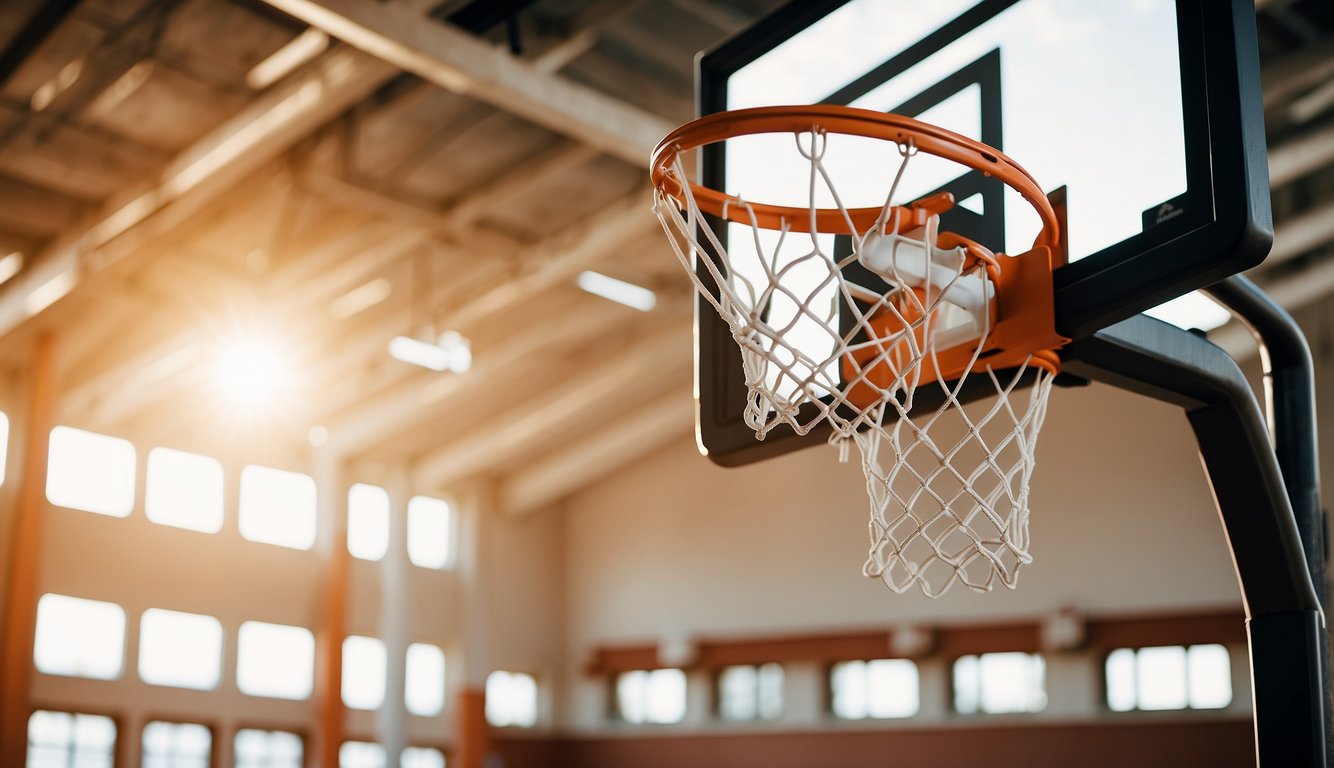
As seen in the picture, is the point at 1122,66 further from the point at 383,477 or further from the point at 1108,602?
the point at 383,477

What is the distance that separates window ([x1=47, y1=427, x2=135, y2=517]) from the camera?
10.5 m

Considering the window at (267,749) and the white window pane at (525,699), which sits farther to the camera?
the white window pane at (525,699)

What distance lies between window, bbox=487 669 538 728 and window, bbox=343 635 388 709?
3.70 feet

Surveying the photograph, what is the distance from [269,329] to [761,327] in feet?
22.0

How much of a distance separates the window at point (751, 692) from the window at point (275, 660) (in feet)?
12.1

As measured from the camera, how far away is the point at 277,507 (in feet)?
38.7

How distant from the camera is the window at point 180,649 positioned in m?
10.7

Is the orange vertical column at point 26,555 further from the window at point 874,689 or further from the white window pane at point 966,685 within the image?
the white window pane at point 966,685

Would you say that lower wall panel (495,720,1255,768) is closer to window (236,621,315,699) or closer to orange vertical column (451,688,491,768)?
orange vertical column (451,688,491,768)

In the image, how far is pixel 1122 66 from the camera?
8.81ft

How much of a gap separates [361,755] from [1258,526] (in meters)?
10.5

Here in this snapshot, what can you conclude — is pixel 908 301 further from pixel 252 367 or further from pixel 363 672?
pixel 363 672

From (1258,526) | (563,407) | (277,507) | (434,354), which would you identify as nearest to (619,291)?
(434,354)

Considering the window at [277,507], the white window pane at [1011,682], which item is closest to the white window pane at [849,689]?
the white window pane at [1011,682]
